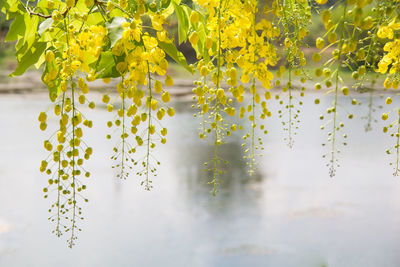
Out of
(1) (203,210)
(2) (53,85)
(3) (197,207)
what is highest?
(2) (53,85)

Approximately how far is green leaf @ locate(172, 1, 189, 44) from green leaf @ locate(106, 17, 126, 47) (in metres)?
0.07

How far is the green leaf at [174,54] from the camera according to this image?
0.42 meters

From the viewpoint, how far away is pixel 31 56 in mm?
437

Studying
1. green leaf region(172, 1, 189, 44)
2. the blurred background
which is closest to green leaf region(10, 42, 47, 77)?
green leaf region(172, 1, 189, 44)

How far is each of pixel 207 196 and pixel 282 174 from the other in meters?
1.75

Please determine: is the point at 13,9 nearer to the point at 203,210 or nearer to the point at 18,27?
the point at 18,27

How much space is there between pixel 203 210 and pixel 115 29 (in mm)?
10544

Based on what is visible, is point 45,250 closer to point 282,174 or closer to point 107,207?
point 107,207

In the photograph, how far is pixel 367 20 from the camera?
1.03 ft

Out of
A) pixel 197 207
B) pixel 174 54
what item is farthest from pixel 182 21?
pixel 197 207

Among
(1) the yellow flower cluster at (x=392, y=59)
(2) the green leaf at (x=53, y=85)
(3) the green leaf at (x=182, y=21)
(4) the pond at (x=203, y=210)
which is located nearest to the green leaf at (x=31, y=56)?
(2) the green leaf at (x=53, y=85)

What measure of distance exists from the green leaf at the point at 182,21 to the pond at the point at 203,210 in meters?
8.47

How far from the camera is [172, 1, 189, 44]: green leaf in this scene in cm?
46

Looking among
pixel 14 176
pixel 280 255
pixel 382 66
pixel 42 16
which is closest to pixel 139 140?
pixel 42 16
